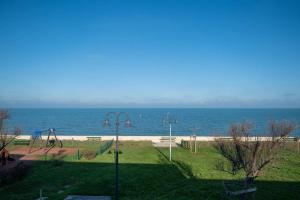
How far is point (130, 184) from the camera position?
15648 mm

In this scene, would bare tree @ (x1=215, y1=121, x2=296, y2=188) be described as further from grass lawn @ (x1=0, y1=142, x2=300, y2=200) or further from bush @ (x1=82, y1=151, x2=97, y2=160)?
bush @ (x1=82, y1=151, x2=97, y2=160)

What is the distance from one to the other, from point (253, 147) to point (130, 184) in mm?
8024

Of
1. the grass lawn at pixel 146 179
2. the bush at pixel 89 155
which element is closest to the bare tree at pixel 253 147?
the grass lawn at pixel 146 179

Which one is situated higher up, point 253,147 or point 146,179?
point 253,147

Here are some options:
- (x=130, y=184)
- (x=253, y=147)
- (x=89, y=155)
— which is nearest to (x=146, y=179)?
(x=130, y=184)

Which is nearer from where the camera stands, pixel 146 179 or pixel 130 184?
pixel 130 184

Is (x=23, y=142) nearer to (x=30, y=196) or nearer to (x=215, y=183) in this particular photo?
(x=30, y=196)

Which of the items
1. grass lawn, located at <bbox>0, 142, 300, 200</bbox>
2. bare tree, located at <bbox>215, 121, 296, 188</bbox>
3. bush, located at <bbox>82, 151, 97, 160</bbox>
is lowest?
bush, located at <bbox>82, 151, 97, 160</bbox>

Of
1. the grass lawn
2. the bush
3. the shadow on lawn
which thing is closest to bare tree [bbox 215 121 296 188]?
the grass lawn

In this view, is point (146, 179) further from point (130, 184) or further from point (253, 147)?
point (253, 147)

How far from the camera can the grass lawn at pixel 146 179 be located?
13711mm

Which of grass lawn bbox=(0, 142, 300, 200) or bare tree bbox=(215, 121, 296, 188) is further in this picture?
grass lawn bbox=(0, 142, 300, 200)

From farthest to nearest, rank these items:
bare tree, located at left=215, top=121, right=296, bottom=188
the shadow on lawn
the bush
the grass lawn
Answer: the bush < the grass lawn < the shadow on lawn < bare tree, located at left=215, top=121, right=296, bottom=188

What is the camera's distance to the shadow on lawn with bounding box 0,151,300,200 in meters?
13.5
